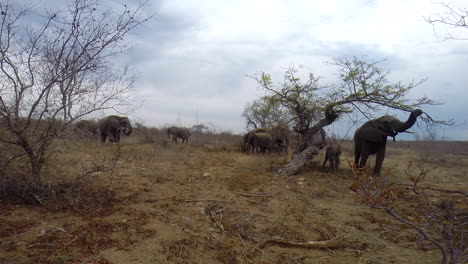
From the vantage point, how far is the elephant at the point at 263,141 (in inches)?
552

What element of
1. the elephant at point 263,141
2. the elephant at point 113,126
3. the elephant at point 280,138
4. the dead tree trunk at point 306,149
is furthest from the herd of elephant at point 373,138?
the elephant at point 113,126

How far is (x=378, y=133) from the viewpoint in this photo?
29.1 ft

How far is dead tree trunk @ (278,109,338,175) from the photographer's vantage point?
29.5ft

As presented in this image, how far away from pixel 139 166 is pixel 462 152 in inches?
796

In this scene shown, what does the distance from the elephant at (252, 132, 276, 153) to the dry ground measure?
673 centimetres

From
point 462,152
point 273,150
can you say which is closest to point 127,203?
point 273,150

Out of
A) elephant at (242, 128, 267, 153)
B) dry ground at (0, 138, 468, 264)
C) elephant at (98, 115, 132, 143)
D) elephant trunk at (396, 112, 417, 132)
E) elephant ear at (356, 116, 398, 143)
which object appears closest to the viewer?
dry ground at (0, 138, 468, 264)

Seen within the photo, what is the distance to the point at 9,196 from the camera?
4.93 m

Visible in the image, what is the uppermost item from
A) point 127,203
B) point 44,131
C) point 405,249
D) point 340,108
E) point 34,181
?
point 340,108

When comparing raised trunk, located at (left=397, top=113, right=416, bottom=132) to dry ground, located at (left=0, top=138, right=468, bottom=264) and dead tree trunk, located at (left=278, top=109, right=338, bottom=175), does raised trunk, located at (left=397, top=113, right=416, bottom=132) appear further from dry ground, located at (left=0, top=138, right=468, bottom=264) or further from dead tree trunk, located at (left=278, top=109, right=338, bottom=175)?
dry ground, located at (left=0, top=138, right=468, bottom=264)

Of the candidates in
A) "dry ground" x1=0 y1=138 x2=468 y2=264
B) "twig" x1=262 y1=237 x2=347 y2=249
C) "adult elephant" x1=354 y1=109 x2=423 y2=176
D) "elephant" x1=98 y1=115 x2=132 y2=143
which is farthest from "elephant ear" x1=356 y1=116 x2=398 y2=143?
"elephant" x1=98 y1=115 x2=132 y2=143

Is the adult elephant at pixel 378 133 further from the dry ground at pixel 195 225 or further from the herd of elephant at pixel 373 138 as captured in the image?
the dry ground at pixel 195 225

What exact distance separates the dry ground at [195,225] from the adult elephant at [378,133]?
114 inches

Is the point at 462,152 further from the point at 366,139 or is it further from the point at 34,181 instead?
the point at 34,181
